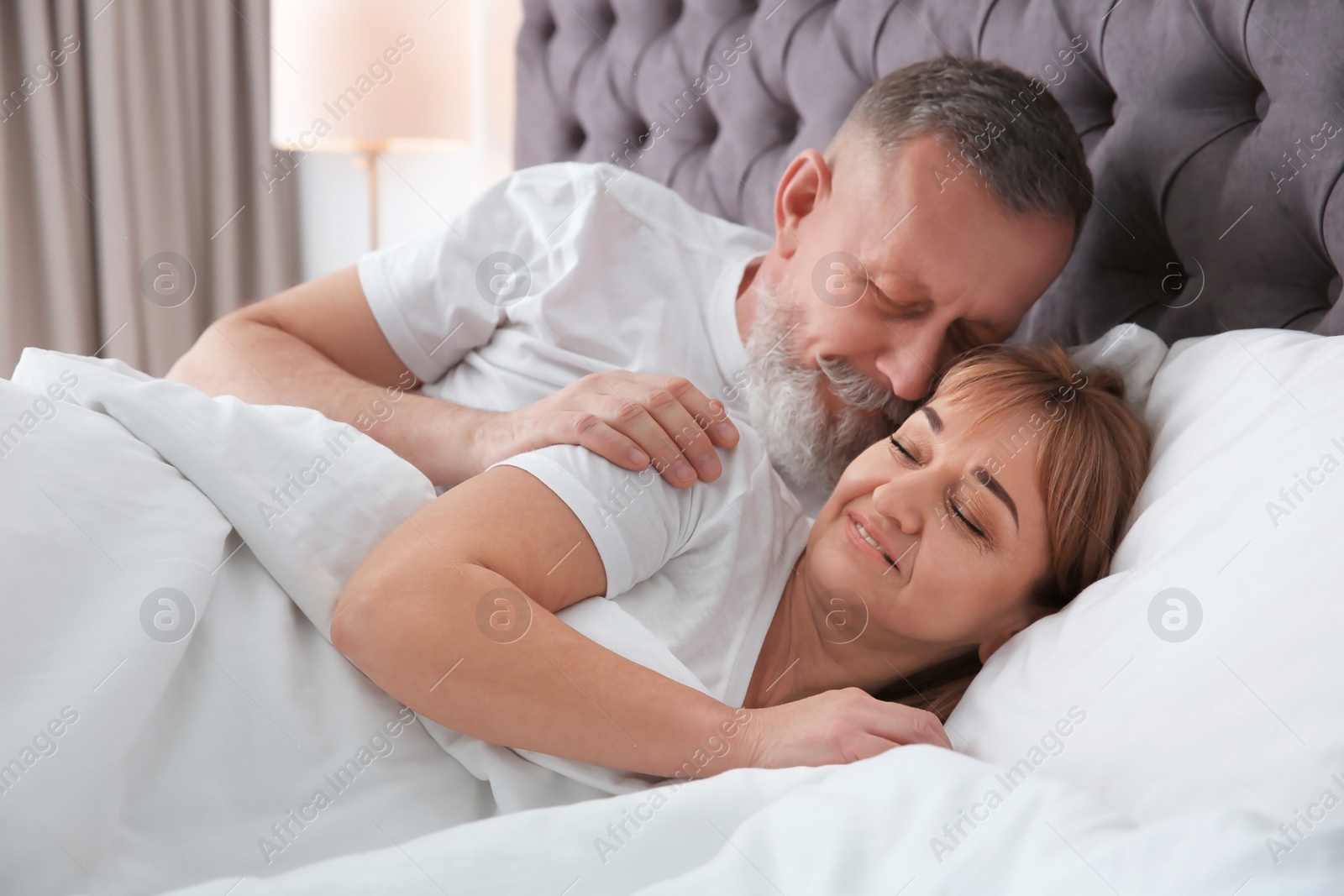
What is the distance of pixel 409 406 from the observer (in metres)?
1.28

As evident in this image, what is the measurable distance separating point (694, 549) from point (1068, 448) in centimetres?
38

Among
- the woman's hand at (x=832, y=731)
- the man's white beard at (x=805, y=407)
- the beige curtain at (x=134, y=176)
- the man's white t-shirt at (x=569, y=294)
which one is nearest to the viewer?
the woman's hand at (x=832, y=731)

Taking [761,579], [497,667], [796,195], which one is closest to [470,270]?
[796,195]

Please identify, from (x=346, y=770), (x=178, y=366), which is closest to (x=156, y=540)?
(x=346, y=770)

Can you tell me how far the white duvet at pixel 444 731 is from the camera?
0.58 meters

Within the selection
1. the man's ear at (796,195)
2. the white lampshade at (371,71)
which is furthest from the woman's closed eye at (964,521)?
the white lampshade at (371,71)

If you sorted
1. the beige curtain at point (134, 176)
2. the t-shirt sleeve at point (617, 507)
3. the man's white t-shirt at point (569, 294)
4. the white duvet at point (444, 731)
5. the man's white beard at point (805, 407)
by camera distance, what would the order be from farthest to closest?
the beige curtain at point (134, 176)
the man's white t-shirt at point (569, 294)
the man's white beard at point (805, 407)
the t-shirt sleeve at point (617, 507)
the white duvet at point (444, 731)

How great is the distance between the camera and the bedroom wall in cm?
303

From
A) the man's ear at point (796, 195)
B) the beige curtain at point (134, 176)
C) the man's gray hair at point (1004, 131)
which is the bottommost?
the beige curtain at point (134, 176)

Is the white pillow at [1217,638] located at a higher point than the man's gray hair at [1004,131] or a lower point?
lower

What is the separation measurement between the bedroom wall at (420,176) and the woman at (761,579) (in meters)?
2.25

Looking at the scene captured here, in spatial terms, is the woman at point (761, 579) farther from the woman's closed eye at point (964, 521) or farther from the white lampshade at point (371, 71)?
the white lampshade at point (371, 71)

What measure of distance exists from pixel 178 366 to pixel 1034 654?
4.09 ft

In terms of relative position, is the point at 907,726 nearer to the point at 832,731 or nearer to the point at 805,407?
the point at 832,731
